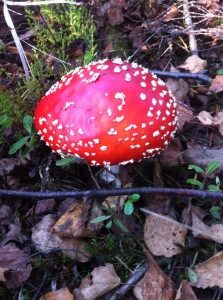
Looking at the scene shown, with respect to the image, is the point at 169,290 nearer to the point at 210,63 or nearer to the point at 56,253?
the point at 56,253

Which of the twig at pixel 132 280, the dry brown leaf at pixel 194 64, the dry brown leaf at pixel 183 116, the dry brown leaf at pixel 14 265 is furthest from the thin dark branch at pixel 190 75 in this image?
the dry brown leaf at pixel 14 265

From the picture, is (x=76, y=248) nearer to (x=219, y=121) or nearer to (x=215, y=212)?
(x=215, y=212)

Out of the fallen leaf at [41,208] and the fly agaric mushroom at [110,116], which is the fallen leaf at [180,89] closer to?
the fly agaric mushroom at [110,116]

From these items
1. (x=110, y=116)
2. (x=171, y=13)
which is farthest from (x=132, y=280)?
(x=171, y=13)

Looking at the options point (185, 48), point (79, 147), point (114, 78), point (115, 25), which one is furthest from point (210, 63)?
point (79, 147)

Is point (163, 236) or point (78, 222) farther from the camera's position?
point (78, 222)
